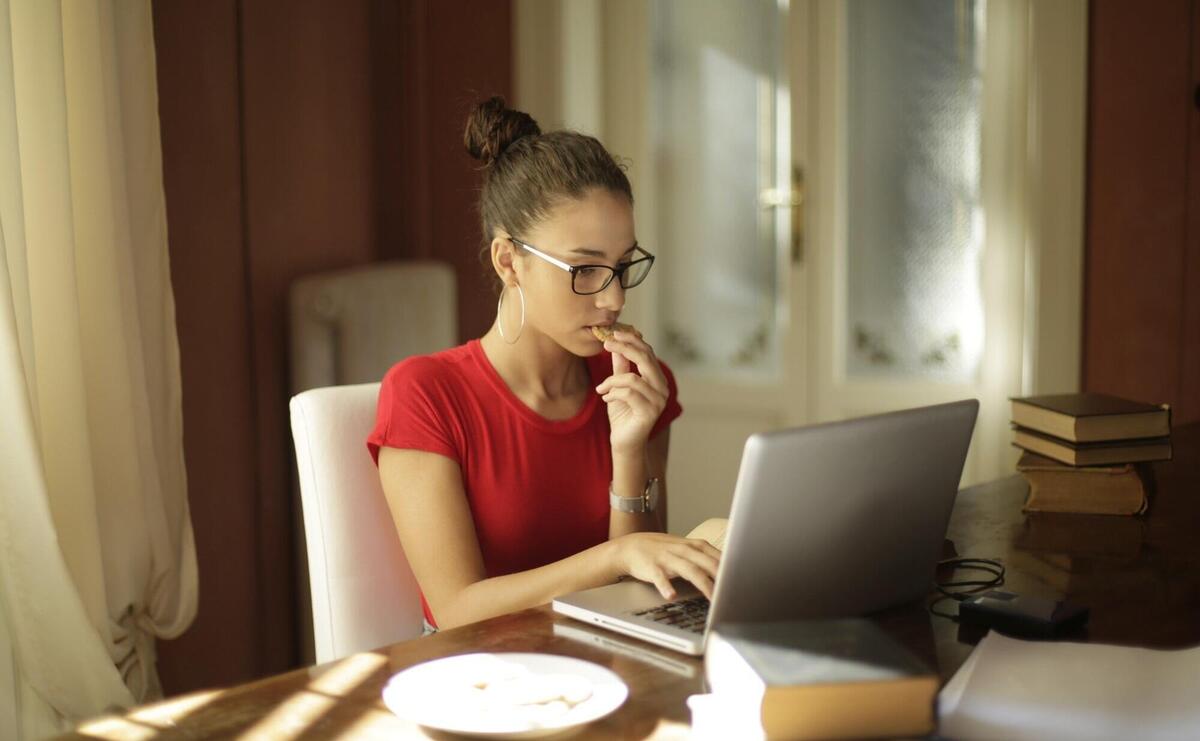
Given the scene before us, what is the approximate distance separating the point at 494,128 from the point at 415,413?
18.3 inches

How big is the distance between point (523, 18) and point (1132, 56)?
65.0 inches

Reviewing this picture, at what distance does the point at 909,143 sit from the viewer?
3.35 metres

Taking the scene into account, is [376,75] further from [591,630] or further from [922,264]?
[591,630]

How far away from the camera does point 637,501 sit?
5.52 ft

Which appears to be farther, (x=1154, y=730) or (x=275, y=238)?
(x=275, y=238)

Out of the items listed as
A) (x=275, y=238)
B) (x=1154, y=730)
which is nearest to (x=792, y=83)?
(x=275, y=238)

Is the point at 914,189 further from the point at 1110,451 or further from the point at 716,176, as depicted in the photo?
the point at 1110,451

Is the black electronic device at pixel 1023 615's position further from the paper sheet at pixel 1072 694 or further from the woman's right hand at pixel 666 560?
the woman's right hand at pixel 666 560

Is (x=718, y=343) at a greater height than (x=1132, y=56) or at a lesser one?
lesser

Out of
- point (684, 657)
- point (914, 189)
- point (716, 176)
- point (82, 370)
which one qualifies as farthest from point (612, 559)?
point (716, 176)

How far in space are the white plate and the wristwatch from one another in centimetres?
62

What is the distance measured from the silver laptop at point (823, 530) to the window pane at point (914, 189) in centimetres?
215

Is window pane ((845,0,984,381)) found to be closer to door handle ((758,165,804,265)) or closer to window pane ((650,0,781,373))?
door handle ((758,165,804,265))

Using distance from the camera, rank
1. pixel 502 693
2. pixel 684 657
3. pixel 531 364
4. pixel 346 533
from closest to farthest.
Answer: pixel 502 693, pixel 684 657, pixel 346 533, pixel 531 364
